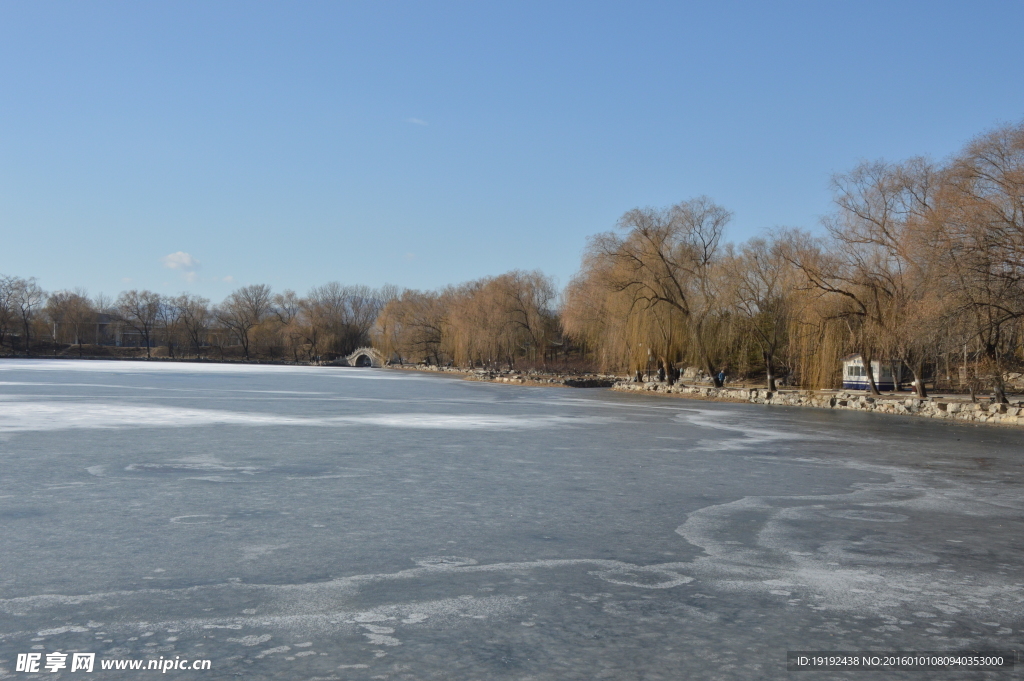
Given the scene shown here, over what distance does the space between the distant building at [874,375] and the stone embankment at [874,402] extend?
5.07m

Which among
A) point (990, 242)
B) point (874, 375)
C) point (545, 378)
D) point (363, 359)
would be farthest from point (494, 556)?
point (363, 359)

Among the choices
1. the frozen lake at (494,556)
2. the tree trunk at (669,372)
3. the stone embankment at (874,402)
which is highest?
the tree trunk at (669,372)

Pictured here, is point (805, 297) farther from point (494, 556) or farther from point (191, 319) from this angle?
point (191, 319)

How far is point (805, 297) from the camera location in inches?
1049

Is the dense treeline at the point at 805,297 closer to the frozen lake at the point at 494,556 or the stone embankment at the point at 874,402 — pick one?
the stone embankment at the point at 874,402

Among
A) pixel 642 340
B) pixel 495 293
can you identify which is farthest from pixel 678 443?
pixel 495 293

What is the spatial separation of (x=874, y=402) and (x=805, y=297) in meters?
3.80

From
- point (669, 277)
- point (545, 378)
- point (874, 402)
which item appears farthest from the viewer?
point (545, 378)

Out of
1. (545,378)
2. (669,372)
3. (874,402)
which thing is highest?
(669,372)

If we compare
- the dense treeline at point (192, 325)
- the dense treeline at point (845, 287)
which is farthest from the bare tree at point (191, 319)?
the dense treeline at point (845, 287)

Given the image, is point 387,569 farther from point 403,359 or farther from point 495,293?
point 403,359

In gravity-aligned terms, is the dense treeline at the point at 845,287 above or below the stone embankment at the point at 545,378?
above

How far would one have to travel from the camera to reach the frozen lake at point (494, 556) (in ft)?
13.6

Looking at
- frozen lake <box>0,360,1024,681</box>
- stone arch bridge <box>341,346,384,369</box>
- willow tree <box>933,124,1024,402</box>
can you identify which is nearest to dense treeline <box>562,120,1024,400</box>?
willow tree <box>933,124,1024,402</box>
